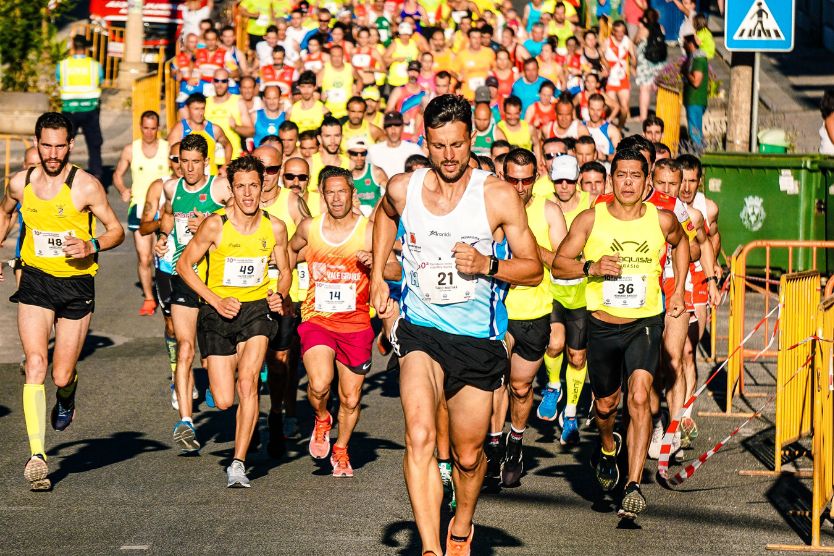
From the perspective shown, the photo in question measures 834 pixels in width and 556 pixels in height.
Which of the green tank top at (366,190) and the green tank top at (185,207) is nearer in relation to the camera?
the green tank top at (185,207)

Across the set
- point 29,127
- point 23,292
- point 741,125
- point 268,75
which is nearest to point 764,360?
point 741,125

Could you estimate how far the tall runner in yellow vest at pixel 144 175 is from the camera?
1579 cm

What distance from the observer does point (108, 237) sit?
974 cm

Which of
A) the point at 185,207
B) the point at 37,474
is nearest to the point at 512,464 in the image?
the point at 37,474

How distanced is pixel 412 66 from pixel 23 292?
38.5ft

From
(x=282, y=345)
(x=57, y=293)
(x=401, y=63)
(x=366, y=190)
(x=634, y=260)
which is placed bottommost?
(x=282, y=345)

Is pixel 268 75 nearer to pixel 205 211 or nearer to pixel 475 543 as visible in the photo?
pixel 205 211

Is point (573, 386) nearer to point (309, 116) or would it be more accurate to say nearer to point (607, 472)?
point (607, 472)

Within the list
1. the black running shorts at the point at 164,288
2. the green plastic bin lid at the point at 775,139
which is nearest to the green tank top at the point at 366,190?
the black running shorts at the point at 164,288

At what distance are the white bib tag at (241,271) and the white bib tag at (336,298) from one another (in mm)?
458

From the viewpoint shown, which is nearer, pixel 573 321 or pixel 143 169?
pixel 573 321

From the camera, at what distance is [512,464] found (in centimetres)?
955

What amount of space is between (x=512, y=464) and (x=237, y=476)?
1700mm

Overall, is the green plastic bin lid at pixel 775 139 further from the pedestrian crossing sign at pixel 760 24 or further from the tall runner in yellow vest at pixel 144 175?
the tall runner in yellow vest at pixel 144 175
